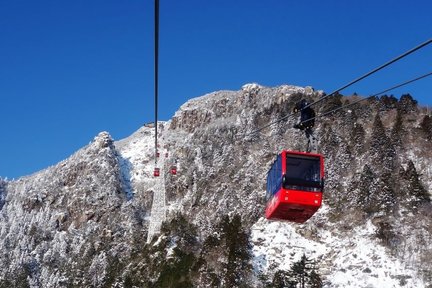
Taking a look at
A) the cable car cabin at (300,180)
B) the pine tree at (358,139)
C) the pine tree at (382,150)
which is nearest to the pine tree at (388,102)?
the pine tree at (358,139)

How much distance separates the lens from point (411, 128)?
9381cm

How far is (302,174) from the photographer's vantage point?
24875 mm

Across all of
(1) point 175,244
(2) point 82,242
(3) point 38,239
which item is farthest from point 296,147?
A: (3) point 38,239

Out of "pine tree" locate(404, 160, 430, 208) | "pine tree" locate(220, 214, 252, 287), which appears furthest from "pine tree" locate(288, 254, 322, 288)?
"pine tree" locate(404, 160, 430, 208)

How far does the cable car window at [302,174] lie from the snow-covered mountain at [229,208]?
122 ft

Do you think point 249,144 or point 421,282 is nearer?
point 421,282

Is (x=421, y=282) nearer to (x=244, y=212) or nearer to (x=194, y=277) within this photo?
(x=194, y=277)

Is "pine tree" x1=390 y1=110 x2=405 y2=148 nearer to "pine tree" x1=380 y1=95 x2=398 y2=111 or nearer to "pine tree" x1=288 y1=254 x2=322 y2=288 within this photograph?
"pine tree" x1=380 y1=95 x2=398 y2=111

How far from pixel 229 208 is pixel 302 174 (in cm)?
7360

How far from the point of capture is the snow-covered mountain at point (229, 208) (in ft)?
229

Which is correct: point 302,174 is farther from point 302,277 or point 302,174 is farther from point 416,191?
point 416,191

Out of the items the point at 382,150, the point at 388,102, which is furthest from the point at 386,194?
A: the point at 388,102

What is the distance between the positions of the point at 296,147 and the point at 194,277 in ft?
122

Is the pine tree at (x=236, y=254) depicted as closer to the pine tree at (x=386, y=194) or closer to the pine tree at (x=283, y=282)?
the pine tree at (x=283, y=282)
